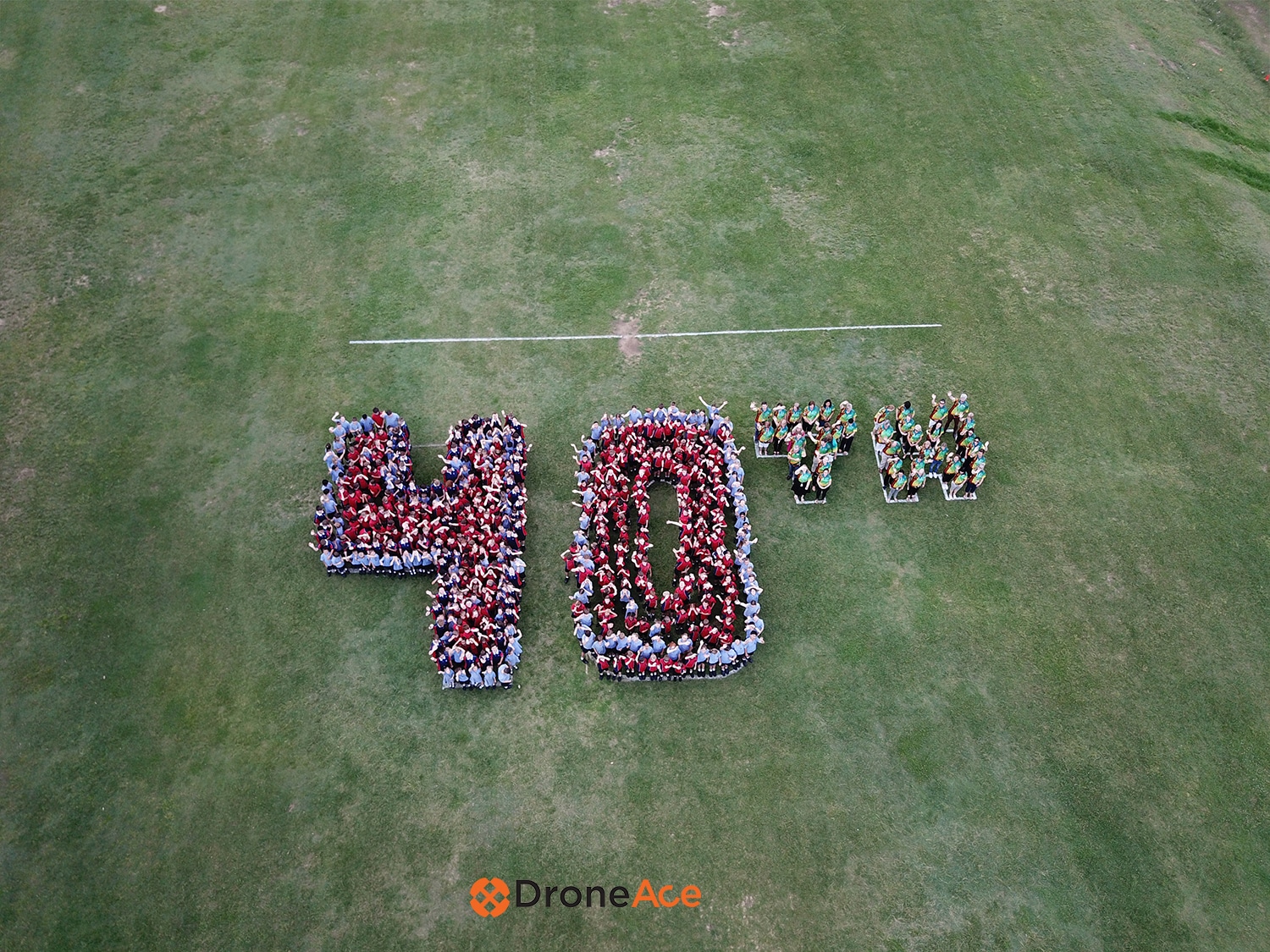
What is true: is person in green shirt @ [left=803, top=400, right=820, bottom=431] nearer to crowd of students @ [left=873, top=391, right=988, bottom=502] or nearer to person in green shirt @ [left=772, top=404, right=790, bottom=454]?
person in green shirt @ [left=772, top=404, right=790, bottom=454]

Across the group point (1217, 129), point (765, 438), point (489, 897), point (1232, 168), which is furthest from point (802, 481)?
point (1217, 129)

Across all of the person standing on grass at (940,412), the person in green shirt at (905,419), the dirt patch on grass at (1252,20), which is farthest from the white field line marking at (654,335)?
the dirt patch on grass at (1252,20)

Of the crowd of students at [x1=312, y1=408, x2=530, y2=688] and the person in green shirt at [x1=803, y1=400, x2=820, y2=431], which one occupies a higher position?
the person in green shirt at [x1=803, y1=400, x2=820, y2=431]

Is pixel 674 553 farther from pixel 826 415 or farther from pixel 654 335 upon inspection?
pixel 654 335

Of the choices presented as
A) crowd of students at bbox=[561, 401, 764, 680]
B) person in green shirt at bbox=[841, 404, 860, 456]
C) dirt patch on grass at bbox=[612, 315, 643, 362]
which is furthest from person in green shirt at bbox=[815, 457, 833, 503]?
dirt patch on grass at bbox=[612, 315, 643, 362]

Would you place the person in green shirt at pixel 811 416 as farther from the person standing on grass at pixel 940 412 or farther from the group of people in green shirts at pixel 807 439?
the person standing on grass at pixel 940 412

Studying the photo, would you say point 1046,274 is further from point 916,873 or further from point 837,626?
point 916,873
